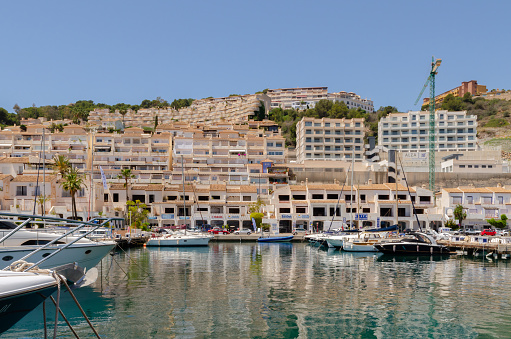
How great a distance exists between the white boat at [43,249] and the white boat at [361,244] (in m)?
36.6

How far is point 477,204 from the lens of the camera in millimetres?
91312

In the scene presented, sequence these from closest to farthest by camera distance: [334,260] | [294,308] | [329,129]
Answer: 1. [294,308]
2. [334,260]
3. [329,129]

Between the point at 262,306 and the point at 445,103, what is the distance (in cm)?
18088

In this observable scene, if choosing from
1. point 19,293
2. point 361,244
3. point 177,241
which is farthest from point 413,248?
point 19,293

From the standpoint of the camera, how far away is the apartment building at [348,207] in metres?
90.9

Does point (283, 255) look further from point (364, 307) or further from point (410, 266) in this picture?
point (364, 307)

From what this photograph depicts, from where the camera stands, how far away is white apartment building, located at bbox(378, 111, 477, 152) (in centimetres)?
15038

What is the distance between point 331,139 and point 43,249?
392ft

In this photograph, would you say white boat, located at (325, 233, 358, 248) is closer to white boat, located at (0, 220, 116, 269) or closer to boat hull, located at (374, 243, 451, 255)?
boat hull, located at (374, 243, 451, 255)

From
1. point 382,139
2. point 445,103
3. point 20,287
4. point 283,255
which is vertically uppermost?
point 445,103

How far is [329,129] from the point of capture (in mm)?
142625

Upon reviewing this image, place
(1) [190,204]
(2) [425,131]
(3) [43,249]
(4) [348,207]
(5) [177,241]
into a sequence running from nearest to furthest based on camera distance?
(3) [43,249] → (5) [177,241] → (4) [348,207] → (1) [190,204] → (2) [425,131]

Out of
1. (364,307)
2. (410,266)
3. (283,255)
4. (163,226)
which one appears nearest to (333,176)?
(163,226)

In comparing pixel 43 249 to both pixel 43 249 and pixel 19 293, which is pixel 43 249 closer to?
pixel 43 249
